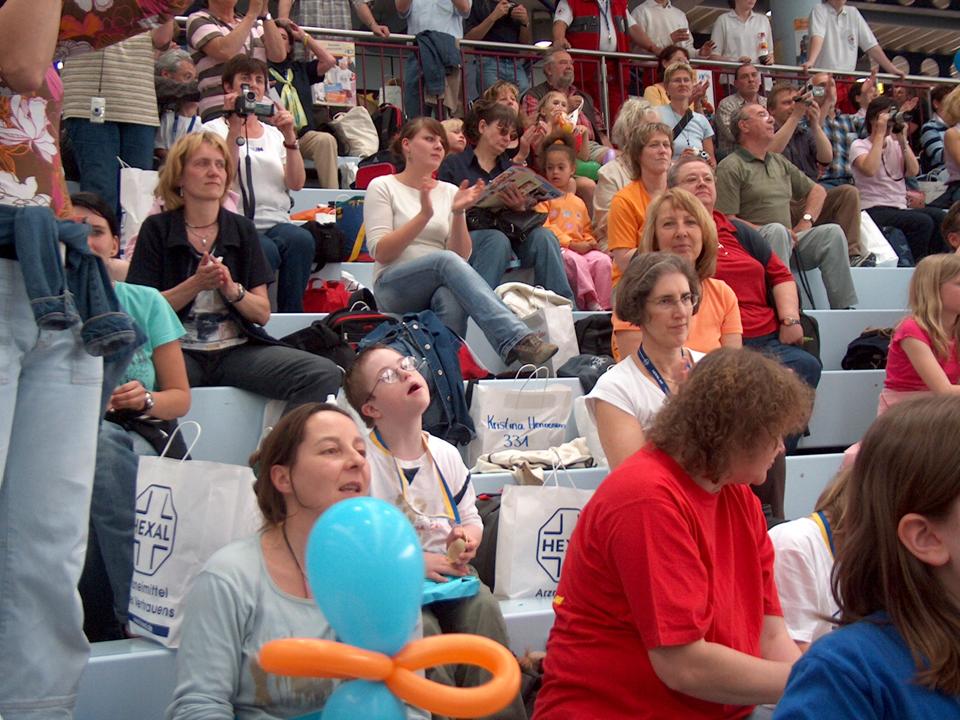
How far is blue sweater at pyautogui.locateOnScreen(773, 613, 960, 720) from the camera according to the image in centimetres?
106

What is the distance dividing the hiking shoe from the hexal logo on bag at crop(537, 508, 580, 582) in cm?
129

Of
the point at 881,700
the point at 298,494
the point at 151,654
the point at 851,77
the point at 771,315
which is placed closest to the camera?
the point at 881,700

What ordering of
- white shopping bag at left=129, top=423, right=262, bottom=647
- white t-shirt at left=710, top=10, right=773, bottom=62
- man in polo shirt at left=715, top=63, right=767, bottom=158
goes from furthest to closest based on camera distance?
white t-shirt at left=710, top=10, right=773, bottom=62 → man in polo shirt at left=715, top=63, right=767, bottom=158 → white shopping bag at left=129, top=423, right=262, bottom=647

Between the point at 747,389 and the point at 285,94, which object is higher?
the point at 285,94

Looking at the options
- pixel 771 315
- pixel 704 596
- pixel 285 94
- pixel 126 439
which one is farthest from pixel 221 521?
pixel 285 94

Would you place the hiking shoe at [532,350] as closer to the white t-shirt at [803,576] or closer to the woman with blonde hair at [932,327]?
the woman with blonde hair at [932,327]

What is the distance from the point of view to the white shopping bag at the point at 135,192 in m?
4.61

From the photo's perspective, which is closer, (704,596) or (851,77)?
(704,596)

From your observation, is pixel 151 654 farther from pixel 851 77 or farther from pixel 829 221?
pixel 851 77

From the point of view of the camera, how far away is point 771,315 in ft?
13.8

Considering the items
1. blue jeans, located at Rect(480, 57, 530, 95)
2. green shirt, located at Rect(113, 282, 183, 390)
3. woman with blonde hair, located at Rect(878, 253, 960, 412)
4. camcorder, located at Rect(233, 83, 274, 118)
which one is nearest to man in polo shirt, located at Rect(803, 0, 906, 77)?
blue jeans, located at Rect(480, 57, 530, 95)

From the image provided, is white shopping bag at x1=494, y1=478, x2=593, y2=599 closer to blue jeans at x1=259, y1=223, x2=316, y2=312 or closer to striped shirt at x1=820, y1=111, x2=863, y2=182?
blue jeans at x1=259, y1=223, x2=316, y2=312

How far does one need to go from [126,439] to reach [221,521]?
0.50 meters

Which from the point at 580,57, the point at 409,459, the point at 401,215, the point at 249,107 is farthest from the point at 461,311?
the point at 580,57
